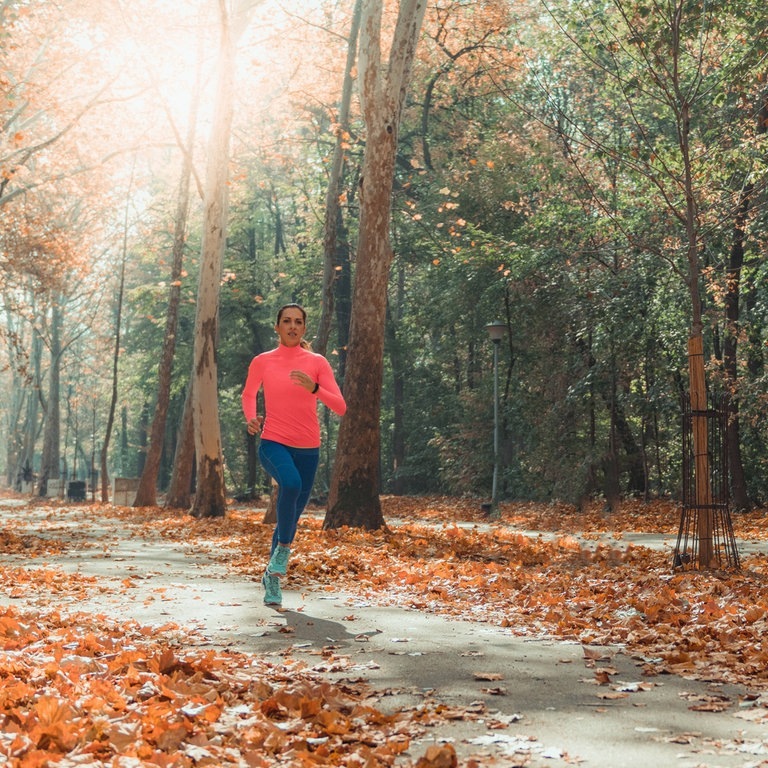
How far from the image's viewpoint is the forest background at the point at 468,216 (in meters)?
18.4

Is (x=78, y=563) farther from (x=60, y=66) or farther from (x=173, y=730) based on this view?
(x=60, y=66)

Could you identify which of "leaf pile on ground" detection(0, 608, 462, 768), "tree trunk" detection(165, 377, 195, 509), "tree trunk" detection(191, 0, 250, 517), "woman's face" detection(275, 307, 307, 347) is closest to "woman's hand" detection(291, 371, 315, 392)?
"woman's face" detection(275, 307, 307, 347)

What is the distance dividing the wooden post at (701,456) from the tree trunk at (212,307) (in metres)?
13.1

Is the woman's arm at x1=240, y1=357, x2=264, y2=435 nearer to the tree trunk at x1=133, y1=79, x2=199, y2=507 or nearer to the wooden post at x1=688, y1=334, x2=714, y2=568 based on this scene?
the wooden post at x1=688, y1=334, x2=714, y2=568

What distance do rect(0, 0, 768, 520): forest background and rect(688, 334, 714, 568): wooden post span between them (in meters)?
0.50

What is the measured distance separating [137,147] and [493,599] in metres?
21.1

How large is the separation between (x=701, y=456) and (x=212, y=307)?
13.7 meters

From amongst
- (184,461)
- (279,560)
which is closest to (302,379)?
(279,560)

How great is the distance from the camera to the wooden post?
998 cm

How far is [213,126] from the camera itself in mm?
21594

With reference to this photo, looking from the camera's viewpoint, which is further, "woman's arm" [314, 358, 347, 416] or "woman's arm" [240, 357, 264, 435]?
"woman's arm" [240, 357, 264, 435]

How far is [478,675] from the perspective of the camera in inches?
Result: 205

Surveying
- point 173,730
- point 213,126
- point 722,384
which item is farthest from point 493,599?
point 213,126

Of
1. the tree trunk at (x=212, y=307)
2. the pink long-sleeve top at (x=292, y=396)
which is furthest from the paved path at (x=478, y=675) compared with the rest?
the tree trunk at (x=212, y=307)
